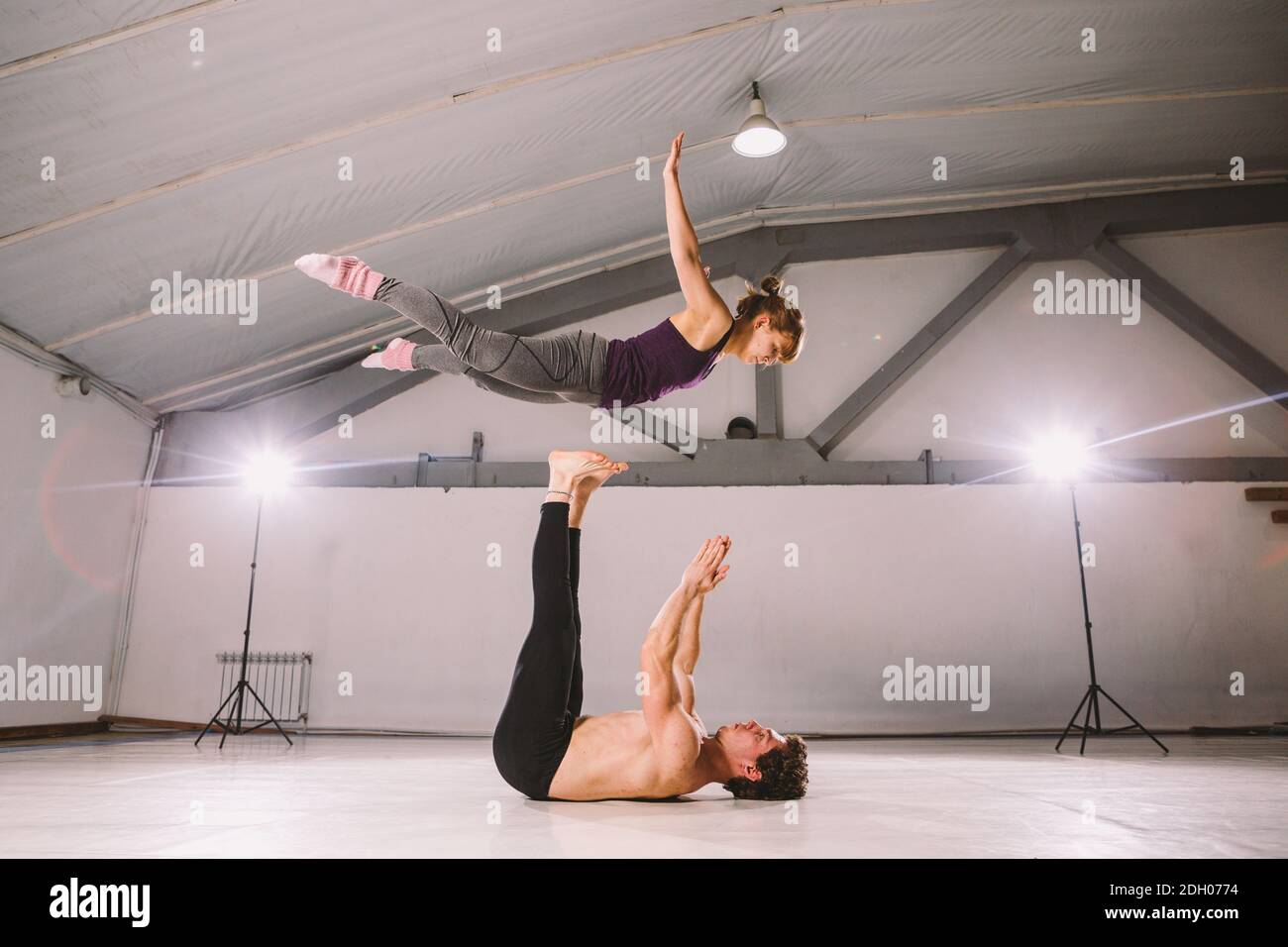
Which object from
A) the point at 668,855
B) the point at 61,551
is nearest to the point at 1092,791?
the point at 668,855

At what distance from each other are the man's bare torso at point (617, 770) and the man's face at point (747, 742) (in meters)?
0.17

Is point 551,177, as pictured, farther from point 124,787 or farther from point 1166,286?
point 1166,286

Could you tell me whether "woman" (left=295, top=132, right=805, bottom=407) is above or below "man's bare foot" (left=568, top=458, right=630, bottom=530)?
above

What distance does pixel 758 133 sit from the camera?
201 inches

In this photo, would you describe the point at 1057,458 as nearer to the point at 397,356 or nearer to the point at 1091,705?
the point at 1091,705

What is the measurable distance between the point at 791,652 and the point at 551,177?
14.7 ft

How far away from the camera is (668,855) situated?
68.3 inches

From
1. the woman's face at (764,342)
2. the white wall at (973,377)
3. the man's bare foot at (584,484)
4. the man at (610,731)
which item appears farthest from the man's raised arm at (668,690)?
the white wall at (973,377)

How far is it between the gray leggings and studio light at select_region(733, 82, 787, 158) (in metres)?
3.10

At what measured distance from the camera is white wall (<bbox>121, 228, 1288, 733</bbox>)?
656 cm

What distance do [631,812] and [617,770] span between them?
0.69ft

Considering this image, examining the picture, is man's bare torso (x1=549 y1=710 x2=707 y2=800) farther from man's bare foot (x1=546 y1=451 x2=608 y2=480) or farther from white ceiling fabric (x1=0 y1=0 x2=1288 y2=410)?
white ceiling fabric (x1=0 y1=0 x2=1288 y2=410)

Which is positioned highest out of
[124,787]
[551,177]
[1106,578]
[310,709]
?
[551,177]

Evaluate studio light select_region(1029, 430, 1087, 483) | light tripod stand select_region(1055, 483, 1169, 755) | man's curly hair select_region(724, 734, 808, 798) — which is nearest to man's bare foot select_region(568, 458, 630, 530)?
man's curly hair select_region(724, 734, 808, 798)
